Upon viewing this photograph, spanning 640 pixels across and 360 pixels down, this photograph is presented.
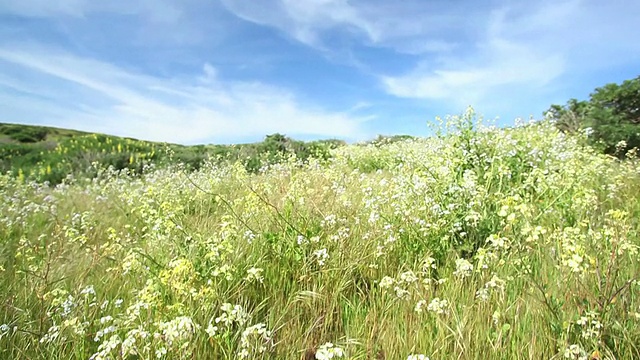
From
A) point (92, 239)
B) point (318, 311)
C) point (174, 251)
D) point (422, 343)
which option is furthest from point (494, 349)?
point (92, 239)

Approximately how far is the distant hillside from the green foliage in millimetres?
7734

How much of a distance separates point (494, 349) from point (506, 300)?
2.03ft

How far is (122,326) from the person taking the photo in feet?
7.22

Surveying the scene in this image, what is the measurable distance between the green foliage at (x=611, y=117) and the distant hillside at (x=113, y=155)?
304 inches

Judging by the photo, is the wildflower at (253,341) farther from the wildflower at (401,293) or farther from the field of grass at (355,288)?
the wildflower at (401,293)

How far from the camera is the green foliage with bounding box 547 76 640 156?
9.41m

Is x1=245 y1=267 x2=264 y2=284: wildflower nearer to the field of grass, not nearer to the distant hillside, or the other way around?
the field of grass

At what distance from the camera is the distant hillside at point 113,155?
10375 mm

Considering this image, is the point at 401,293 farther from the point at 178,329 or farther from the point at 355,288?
the point at 178,329

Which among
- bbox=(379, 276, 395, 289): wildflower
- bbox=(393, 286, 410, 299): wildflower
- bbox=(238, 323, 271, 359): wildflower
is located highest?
bbox=(379, 276, 395, 289): wildflower

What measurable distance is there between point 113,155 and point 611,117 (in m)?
15.5

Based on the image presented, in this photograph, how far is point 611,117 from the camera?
32.2 ft

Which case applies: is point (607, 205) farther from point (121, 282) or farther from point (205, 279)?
point (121, 282)

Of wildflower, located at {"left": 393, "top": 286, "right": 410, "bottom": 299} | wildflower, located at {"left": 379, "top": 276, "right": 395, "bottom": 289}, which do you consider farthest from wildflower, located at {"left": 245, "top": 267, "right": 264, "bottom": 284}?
wildflower, located at {"left": 393, "top": 286, "right": 410, "bottom": 299}
